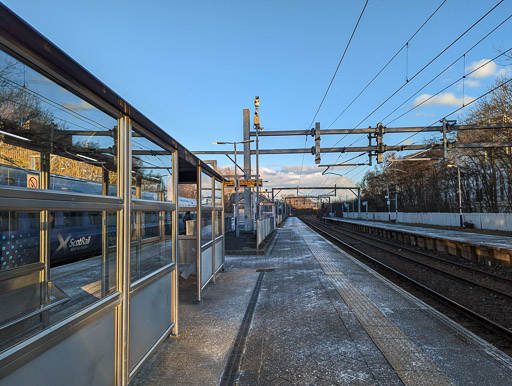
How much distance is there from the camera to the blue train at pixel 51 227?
224cm

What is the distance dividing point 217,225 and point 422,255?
11.0 meters

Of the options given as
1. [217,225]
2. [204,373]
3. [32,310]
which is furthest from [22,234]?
[217,225]

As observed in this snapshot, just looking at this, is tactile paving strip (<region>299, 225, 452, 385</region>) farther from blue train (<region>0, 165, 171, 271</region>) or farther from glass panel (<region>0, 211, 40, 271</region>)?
glass panel (<region>0, 211, 40, 271</region>)

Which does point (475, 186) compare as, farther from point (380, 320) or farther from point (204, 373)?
point (204, 373)

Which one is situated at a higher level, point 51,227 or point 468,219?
point 51,227

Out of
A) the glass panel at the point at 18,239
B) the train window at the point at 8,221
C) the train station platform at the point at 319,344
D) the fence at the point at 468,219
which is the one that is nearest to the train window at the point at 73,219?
the glass panel at the point at 18,239

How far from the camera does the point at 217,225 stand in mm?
9336

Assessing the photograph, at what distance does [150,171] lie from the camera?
446 cm

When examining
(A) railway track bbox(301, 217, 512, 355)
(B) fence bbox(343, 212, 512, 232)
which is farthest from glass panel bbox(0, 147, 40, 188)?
(B) fence bbox(343, 212, 512, 232)

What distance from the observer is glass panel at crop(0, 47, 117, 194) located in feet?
7.25

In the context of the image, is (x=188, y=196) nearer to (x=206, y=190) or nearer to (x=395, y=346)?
(x=206, y=190)

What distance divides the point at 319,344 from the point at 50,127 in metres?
4.09

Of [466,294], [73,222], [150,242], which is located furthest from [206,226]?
[466,294]

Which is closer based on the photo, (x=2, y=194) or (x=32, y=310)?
(x=2, y=194)
